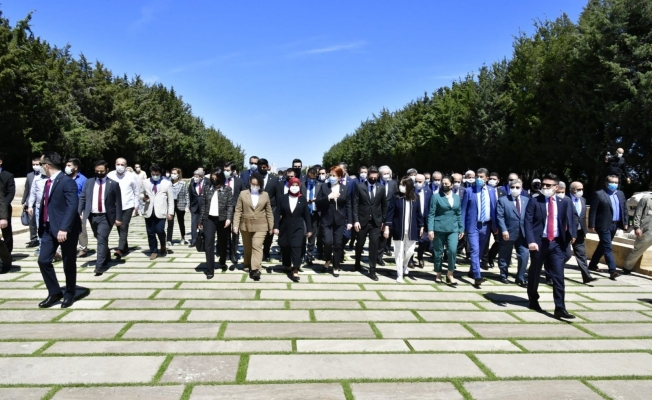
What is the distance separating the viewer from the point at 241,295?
22.3 feet

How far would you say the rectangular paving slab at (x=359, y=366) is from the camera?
404 centimetres

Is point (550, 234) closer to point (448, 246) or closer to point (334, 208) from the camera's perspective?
point (448, 246)

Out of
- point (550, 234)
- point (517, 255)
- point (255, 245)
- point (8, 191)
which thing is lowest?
point (517, 255)

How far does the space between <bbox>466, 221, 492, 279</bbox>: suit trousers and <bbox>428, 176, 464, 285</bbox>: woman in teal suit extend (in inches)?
11.6

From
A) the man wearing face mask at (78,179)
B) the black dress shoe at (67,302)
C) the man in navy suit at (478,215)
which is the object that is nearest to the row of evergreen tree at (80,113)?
the man wearing face mask at (78,179)

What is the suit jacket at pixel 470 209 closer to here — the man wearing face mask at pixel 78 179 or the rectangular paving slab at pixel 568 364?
the rectangular paving slab at pixel 568 364

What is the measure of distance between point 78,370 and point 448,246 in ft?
18.5

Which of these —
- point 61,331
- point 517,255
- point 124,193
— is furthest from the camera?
point 124,193

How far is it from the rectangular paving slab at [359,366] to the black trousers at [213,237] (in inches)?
150

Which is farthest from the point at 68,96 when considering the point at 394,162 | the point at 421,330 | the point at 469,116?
the point at 421,330

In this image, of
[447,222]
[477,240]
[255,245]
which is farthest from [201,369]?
[477,240]

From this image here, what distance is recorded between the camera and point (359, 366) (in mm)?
4254

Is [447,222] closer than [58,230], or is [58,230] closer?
[58,230]

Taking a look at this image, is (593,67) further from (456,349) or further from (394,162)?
(394,162)
